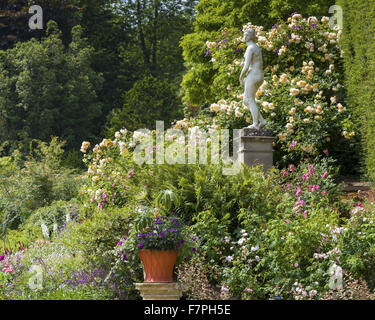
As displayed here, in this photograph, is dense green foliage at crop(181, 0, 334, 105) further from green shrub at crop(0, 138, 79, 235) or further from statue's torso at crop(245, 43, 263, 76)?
statue's torso at crop(245, 43, 263, 76)

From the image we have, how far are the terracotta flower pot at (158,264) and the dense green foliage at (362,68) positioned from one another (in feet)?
14.7

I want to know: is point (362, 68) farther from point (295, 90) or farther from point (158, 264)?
point (158, 264)

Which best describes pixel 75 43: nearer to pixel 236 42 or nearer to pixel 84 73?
pixel 84 73

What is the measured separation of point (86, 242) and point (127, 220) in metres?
0.47

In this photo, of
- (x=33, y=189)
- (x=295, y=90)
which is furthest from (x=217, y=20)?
(x=33, y=189)

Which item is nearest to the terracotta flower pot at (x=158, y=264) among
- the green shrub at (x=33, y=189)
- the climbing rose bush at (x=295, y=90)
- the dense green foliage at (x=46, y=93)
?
the climbing rose bush at (x=295, y=90)

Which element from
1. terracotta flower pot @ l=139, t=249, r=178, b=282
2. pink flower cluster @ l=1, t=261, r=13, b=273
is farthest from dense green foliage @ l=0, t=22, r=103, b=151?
terracotta flower pot @ l=139, t=249, r=178, b=282

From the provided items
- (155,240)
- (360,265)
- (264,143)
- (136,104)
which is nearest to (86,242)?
(155,240)

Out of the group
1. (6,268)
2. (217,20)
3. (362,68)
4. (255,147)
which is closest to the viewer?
(6,268)

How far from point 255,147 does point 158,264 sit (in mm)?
3648

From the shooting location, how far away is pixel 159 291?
4574 mm

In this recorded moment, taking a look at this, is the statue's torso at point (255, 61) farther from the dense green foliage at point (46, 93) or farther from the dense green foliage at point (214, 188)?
the dense green foliage at point (46, 93)

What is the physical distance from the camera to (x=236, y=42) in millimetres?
11719

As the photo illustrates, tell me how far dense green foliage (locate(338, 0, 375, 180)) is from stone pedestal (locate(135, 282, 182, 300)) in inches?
180
